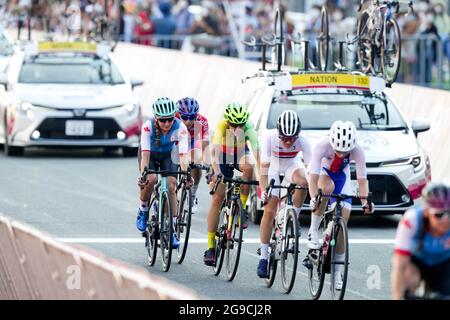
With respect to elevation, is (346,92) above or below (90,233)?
above

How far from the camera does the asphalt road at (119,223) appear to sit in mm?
13075

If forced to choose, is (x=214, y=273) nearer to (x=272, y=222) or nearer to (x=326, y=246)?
(x=272, y=222)

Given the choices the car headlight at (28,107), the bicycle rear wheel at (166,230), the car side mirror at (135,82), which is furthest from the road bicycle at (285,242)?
the car side mirror at (135,82)

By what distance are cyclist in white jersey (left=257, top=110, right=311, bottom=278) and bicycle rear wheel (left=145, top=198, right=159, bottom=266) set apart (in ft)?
3.94

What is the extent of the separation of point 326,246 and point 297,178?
151 cm

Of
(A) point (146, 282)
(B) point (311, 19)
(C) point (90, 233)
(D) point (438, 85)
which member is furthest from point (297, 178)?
(B) point (311, 19)

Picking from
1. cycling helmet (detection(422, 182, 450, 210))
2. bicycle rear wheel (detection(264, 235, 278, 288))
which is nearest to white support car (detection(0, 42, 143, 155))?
bicycle rear wheel (detection(264, 235, 278, 288))

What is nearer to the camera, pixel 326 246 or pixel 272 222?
pixel 326 246

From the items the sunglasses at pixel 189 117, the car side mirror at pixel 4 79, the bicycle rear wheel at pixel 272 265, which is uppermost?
the sunglasses at pixel 189 117

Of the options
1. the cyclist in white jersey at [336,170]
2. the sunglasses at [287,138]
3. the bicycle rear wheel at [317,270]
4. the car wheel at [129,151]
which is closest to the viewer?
the bicycle rear wheel at [317,270]

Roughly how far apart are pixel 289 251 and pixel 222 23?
26163 millimetres

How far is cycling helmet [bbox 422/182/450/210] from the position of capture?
26.5ft

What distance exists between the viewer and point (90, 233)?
16.1 meters

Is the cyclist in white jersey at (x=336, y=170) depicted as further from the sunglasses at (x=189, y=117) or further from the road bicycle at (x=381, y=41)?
the road bicycle at (x=381, y=41)
